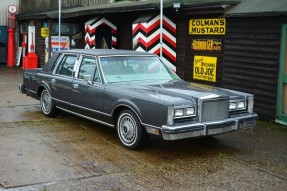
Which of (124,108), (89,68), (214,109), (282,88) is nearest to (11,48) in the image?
(89,68)

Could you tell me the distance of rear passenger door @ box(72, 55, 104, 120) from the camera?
7586mm

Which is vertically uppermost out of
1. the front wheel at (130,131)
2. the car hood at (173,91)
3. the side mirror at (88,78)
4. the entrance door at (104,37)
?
the entrance door at (104,37)

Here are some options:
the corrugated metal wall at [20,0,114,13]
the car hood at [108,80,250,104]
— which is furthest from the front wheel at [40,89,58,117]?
the corrugated metal wall at [20,0,114,13]

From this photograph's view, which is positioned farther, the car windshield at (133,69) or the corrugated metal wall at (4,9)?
the corrugated metal wall at (4,9)

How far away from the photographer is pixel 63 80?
860cm

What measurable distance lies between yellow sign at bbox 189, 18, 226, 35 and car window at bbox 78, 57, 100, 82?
381 cm

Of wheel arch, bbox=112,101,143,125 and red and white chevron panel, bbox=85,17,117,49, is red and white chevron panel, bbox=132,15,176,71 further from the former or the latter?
wheel arch, bbox=112,101,143,125

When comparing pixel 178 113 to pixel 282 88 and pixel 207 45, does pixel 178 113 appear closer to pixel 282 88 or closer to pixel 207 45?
pixel 282 88

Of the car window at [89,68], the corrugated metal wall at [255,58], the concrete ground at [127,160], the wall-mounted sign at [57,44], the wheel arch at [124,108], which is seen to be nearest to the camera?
the concrete ground at [127,160]

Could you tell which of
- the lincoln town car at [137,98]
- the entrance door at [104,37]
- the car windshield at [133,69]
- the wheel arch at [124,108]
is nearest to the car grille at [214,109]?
the lincoln town car at [137,98]

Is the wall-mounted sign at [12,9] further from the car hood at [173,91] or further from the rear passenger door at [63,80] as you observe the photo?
the car hood at [173,91]

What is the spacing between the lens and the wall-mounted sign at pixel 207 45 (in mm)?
10849

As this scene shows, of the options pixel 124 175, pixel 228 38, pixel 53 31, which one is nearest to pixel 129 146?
pixel 124 175

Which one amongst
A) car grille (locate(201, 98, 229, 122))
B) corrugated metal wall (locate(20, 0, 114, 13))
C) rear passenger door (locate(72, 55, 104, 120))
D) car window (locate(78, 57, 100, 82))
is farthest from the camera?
corrugated metal wall (locate(20, 0, 114, 13))
